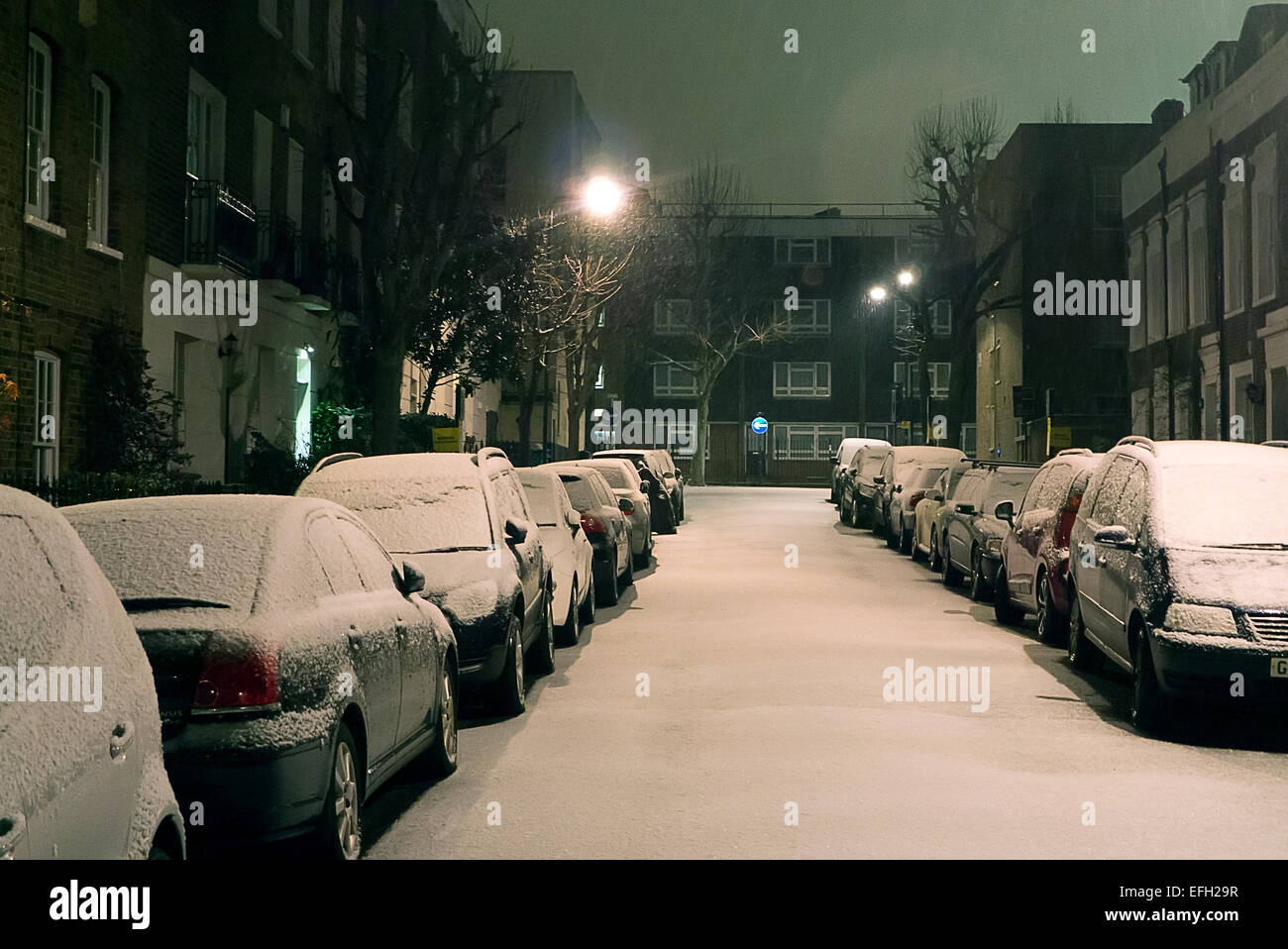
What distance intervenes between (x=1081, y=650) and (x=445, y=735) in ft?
20.5

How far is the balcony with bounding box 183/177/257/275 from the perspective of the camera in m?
22.9

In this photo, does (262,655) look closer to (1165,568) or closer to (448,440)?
(1165,568)

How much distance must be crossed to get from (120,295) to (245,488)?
2.97m

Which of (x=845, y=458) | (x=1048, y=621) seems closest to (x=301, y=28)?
(x=1048, y=621)

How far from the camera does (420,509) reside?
433 inches

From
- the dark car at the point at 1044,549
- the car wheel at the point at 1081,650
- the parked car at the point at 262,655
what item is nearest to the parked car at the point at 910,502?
the dark car at the point at 1044,549

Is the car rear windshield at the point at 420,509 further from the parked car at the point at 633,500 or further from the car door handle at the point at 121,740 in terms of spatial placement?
the parked car at the point at 633,500

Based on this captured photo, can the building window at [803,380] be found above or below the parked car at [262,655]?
above

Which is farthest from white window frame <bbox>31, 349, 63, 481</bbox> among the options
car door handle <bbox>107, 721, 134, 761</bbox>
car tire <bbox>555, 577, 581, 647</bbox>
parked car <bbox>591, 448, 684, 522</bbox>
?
car door handle <bbox>107, 721, 134, 761</bbox>

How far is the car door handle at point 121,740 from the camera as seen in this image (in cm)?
417

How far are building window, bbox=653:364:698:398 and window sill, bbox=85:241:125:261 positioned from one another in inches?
2501

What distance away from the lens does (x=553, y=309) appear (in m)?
37.5

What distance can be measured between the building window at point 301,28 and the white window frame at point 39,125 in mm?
10216

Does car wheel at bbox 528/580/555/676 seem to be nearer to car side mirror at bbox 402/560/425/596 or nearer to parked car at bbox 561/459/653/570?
car side mirror at bbox 402/560/425/596
